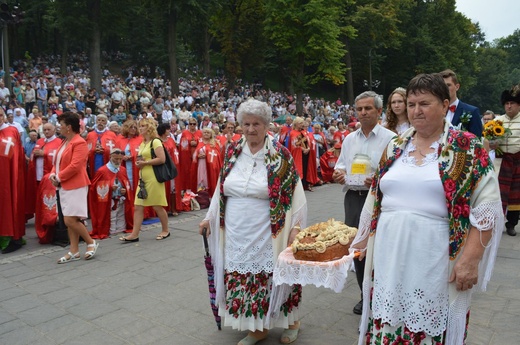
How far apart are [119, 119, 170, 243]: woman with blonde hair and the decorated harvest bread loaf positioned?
441cm

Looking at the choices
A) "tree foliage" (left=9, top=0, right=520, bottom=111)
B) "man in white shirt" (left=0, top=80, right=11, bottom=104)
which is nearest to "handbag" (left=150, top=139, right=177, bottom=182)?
"man in white shirt" (left=0, top=80, right=11, bottom=104)

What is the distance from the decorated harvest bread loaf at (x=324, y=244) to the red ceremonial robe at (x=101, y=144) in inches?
263

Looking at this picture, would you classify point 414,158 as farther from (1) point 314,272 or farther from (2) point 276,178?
(2) point 276,178

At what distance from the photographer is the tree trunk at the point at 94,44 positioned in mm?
27547

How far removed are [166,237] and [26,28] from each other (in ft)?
149

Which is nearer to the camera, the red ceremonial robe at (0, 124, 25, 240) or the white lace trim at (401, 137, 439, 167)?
the white lace trim at (401, 137, 439, 167)

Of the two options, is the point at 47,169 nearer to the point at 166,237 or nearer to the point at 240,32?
the point at 166,237

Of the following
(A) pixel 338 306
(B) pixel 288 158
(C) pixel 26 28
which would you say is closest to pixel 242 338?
(A) pixel 338 306

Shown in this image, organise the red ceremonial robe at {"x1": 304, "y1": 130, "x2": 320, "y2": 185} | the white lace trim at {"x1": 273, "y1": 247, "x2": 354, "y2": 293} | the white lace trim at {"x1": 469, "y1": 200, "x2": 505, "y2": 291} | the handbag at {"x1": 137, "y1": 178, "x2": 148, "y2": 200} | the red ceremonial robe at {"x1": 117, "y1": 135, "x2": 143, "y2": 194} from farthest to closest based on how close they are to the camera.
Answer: the red ceremonial robe at {"x1": 304, "y1": 130, "x2": 320, "y2": 185}
the red ceremonial robe at {"x1": 117, "y1": 135, "x2": 143, "y2": 194}
the handbag at {"x1": 137, "y1": 178, "x2": 148, "y2": 200}
the white lace trim at {"x1": 273, "y1": 247, "x2": 354, "y2": 293}
the white lace trim at {"x1": 469, "y1": 200, "x2": 505, "y2": 291}

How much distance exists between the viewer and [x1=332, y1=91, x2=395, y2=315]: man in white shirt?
3943 millimetres

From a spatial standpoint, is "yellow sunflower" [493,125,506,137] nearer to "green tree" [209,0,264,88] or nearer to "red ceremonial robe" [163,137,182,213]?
"red ceremonial robe" [163,137,182,213]

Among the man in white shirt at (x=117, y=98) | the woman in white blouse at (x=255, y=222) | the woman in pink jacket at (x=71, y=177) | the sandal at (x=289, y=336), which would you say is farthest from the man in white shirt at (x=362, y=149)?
the man in white shirt at (x=117, y=98)

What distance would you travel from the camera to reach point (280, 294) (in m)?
3.53

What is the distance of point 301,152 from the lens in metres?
12.8
